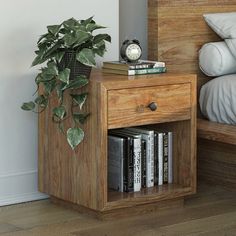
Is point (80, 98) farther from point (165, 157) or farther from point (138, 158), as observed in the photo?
point (165, 157)

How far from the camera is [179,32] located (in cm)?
349

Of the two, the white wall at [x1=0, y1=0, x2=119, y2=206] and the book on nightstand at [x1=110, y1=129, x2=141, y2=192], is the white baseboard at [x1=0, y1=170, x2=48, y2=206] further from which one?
the book on nightstand at [x1=110, y1=129, x2=141, y2=192]

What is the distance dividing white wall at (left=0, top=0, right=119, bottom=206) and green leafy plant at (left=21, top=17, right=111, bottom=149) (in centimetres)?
19

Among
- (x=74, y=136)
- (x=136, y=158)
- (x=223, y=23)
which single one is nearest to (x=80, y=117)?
(x=74, y=136)

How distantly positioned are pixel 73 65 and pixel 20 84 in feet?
1.11

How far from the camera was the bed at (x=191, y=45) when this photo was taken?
3428 mm

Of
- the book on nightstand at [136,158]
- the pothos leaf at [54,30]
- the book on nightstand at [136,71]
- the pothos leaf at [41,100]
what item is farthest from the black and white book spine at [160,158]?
the pothos leaf at [54,30]

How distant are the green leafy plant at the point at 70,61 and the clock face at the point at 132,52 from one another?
240mm

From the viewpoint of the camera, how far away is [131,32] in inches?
140

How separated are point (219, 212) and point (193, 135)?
32 centimetres

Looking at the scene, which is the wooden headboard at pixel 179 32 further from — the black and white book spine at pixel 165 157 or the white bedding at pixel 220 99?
the black and white book spine at pixel 165 157

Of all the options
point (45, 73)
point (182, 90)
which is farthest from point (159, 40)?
point (45, 73)

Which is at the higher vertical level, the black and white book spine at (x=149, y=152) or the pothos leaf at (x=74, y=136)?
the pothos leaf at (x=74, y=136)

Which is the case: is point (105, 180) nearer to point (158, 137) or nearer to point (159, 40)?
point (158, 137)
